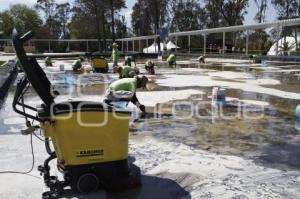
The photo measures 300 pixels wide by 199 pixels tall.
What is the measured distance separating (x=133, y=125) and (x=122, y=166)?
3.78 meters

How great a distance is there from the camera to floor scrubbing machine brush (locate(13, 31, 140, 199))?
166 inches

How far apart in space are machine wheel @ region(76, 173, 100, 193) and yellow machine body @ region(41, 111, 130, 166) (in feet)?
0.48

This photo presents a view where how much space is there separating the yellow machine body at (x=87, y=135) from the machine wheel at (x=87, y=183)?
0.15 meters

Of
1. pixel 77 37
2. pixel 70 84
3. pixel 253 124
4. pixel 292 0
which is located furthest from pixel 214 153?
pixel 77 37

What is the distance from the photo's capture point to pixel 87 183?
4.44 meters

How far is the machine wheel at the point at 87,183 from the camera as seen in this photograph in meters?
4.40

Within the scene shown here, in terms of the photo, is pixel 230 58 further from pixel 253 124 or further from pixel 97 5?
pixel 97 5

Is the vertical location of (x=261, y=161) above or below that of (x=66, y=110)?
below

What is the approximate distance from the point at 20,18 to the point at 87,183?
9036cm

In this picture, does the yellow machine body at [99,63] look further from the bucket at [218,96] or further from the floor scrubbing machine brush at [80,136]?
the floor scrubbing machine brush at [80,136]

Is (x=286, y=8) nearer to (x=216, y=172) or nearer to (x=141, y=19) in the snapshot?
(x=141, y=19)

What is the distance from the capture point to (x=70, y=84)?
16609 mm

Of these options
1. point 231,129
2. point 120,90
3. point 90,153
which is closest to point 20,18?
point 120,90

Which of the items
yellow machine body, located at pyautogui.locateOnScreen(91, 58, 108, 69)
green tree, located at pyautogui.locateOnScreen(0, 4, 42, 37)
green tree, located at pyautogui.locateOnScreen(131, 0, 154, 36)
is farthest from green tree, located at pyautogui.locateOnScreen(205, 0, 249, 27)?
yellow machine body, located at pyautogui.locateOnScreen(91, 58, 108, 69)
